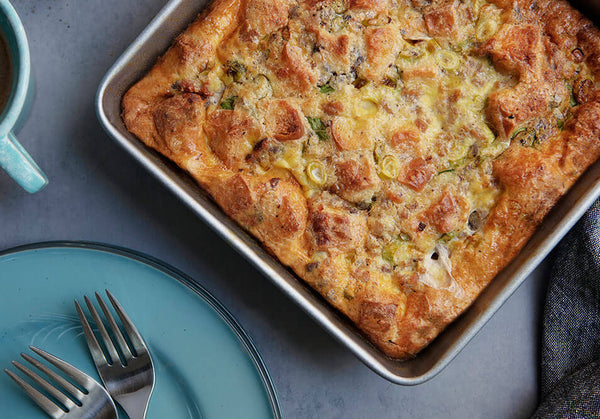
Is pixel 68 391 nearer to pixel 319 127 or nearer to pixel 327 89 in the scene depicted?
pixel 319 127

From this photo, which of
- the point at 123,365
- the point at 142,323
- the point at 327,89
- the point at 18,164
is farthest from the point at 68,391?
the point at 327,89

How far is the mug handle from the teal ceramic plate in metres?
0.24

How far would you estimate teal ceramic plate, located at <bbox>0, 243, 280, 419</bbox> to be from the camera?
2.11 metres

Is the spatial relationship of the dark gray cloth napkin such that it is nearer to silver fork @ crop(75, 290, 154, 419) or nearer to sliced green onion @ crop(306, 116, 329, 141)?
sliced green onion @ crop(306, 116, 329, 141)

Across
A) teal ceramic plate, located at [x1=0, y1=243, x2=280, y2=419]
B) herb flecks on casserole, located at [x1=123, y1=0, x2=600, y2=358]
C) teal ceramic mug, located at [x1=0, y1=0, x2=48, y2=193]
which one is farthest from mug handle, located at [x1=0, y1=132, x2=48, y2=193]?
herb flecks on casserole, located at [x1=123, y1=0, x2=600, y2=358]

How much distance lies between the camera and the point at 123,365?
2.12 meters

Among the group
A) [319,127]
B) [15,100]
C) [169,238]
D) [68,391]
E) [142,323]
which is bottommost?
[68,391]

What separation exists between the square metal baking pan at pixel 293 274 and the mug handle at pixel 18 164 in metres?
0.28

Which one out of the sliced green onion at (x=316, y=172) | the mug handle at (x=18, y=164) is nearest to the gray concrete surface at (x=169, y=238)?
the mug handle at (x=18, y=164)

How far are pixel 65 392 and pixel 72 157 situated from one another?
84 cm

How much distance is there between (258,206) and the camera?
1.88 metres

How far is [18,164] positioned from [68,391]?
2.57ft

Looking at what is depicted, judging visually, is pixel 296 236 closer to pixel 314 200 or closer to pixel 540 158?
pixel 314 200

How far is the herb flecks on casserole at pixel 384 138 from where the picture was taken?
1.88m
